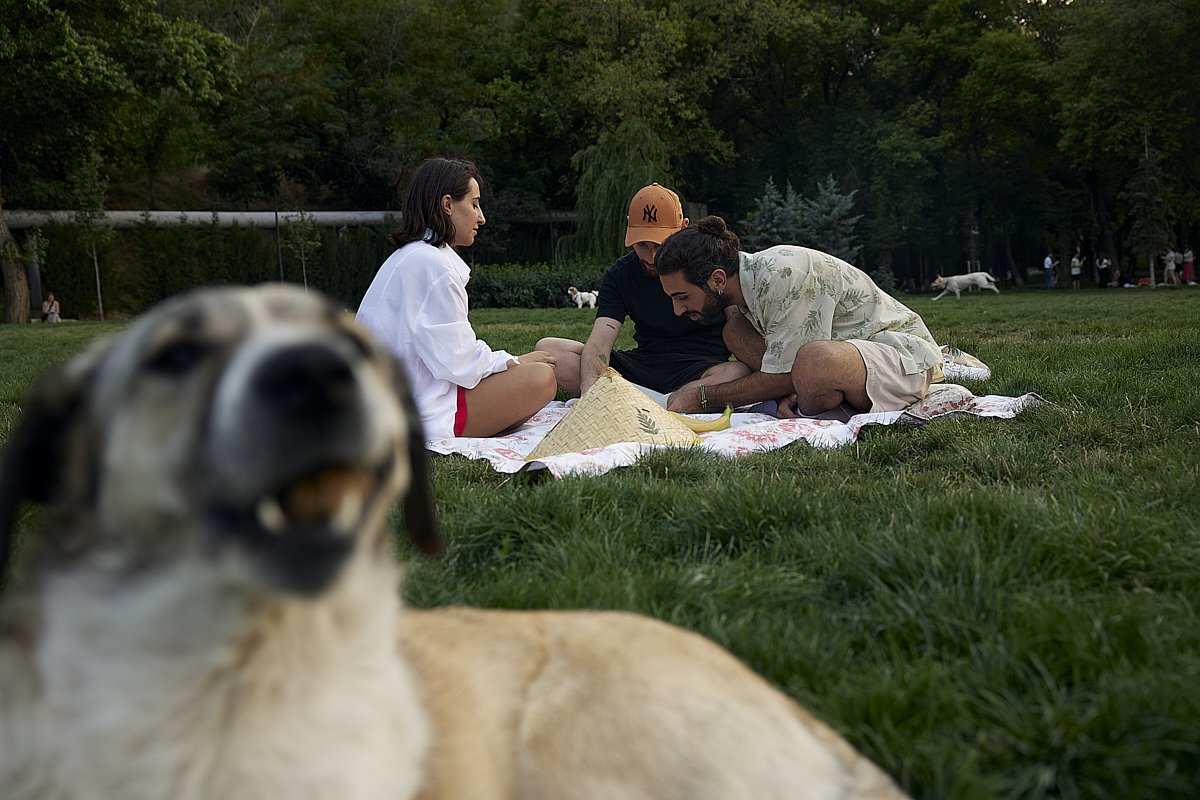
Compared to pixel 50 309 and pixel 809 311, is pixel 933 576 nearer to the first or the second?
pixel 809 311

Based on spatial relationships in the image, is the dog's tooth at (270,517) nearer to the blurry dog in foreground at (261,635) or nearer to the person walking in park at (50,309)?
the blurry dog in foreground at (261,635)

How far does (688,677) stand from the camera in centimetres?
182

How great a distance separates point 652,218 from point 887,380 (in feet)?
7.81

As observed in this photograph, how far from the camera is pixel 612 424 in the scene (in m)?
5.73

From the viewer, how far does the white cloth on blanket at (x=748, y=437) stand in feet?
16.9

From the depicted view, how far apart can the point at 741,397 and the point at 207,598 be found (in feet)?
19.5

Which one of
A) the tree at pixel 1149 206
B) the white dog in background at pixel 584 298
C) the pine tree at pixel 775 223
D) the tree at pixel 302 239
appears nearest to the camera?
the white dog in background at pixel 584 298

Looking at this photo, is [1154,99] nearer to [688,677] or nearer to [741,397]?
[741,397]

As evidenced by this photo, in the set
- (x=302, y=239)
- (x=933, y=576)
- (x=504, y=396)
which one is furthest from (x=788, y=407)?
(x=302, y=239)

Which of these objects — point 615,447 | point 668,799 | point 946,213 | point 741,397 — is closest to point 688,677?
point 668,799

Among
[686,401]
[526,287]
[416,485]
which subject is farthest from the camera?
[526,287]

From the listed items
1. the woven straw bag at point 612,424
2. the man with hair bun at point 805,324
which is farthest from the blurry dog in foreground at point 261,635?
the man with hair bun at point 805,324

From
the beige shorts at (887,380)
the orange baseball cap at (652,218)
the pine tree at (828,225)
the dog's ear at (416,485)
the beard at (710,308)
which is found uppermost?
the pine tree at (828,225)

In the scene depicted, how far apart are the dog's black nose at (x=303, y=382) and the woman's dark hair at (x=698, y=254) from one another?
531cm
